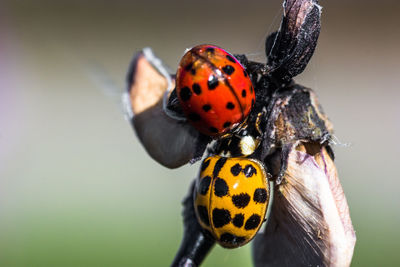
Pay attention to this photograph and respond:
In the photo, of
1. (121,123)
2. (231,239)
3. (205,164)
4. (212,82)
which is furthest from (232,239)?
(121,123)

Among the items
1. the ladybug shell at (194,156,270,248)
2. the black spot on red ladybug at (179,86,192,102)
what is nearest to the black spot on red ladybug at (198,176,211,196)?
the ladybug shell at (194,156,270,248)

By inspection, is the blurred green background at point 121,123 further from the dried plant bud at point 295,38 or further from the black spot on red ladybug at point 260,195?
the black spot on red ladybug at point 260,195

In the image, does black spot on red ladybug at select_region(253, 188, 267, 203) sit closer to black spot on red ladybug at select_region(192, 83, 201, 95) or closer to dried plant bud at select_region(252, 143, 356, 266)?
dried plant bud at select_region(252, 143, 356, 266)

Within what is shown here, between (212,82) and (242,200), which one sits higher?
(212,82)

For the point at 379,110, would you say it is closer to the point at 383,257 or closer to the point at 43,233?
the point at 383,257

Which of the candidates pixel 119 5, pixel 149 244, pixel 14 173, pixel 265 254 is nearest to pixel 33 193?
pixel 14 173

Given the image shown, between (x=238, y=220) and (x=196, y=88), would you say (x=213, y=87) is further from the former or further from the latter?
(x=238, y=220)

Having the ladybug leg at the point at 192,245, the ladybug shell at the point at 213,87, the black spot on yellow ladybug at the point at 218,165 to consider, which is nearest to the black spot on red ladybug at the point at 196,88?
the ladybug shell at the point at 213,87
